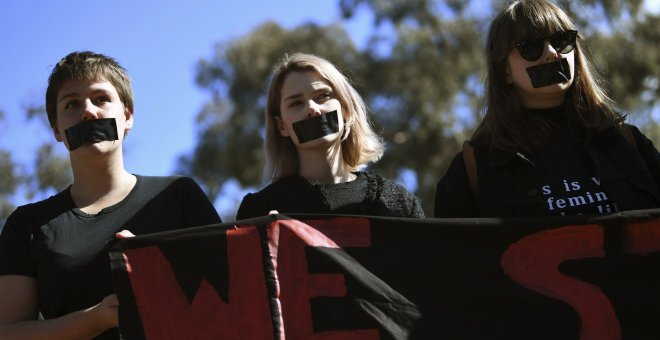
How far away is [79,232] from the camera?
3.52 metres

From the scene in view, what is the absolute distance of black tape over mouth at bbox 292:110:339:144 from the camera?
400cm

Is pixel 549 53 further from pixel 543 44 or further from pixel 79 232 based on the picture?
pixel 79 232

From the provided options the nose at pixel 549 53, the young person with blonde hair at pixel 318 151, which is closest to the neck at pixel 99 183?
the young person with blonde hair at pixel 318 151

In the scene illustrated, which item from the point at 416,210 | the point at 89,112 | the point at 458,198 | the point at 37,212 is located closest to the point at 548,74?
the point at 458,198

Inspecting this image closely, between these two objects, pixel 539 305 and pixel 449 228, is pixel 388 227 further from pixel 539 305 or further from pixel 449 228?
pixel 539 305

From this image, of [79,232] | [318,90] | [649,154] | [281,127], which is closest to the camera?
[79,232]

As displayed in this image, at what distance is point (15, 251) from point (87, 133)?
540mm

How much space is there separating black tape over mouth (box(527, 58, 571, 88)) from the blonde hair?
84 centimetres

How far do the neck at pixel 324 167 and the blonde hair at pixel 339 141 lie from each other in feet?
0.19

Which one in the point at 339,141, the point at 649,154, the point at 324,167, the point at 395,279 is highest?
the point at 339,141

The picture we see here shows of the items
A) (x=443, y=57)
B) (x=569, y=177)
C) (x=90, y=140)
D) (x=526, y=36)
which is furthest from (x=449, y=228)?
(x=443, y=57)

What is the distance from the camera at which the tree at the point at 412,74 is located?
19594 millimetres

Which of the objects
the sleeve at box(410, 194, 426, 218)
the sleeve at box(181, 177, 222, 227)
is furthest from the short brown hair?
the sleeve at box(410, 194, 426, 218)

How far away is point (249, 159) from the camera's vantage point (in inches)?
837
